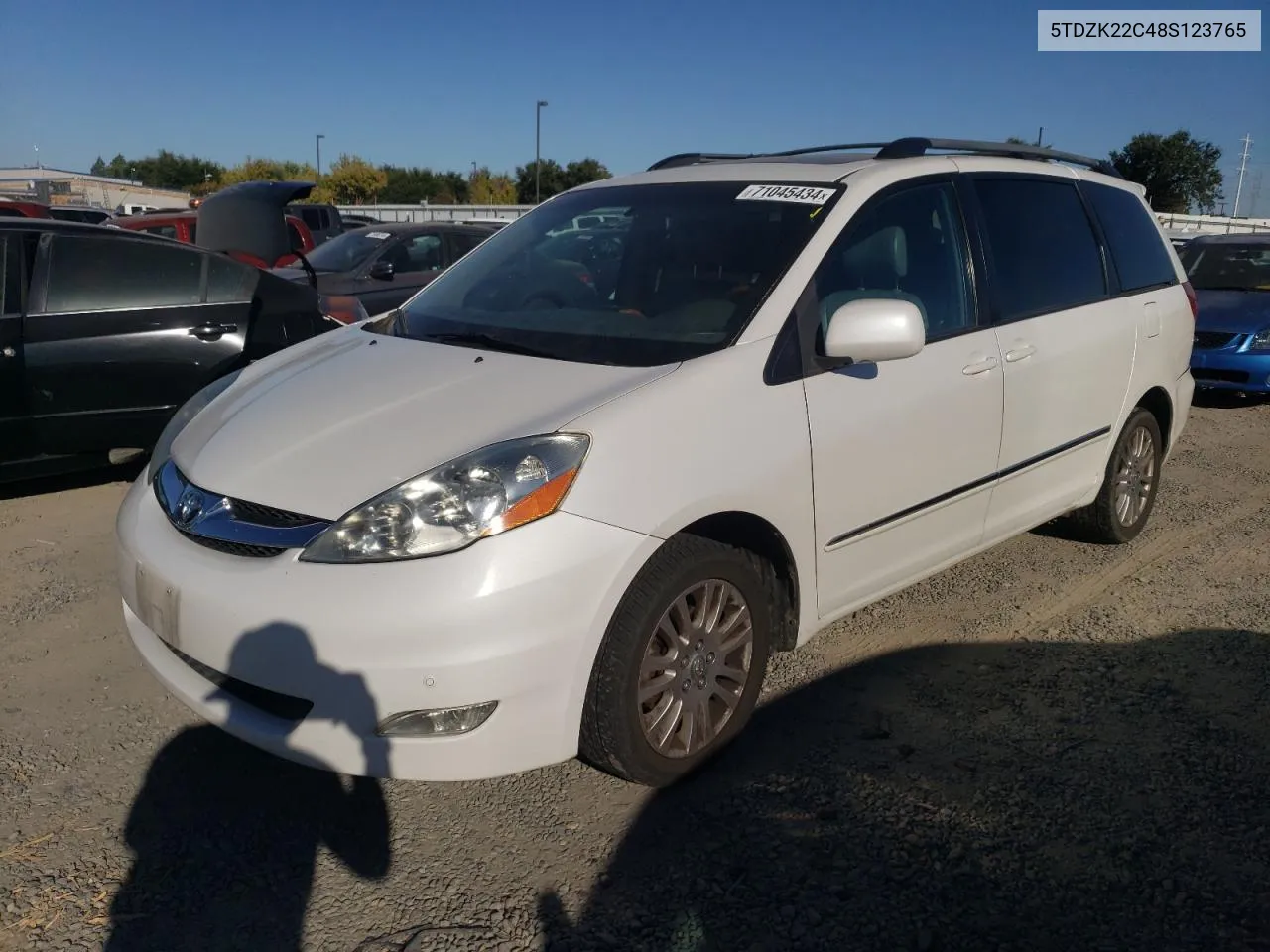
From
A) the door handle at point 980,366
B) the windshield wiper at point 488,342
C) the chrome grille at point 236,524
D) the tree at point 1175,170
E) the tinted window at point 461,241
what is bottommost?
the chrome grille at point 236,524

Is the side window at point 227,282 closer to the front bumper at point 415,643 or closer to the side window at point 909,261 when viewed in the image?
the front bumper at point 415,643

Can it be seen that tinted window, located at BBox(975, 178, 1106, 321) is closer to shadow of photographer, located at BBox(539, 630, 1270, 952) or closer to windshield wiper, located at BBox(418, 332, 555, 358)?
shadow of photographer, located at BBox(539, 630, 1270, 952)

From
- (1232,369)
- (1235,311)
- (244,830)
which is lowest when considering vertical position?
(244,830)

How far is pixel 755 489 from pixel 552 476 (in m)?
0.65

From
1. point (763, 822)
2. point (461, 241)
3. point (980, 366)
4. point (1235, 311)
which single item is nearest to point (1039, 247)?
point (980, 366)

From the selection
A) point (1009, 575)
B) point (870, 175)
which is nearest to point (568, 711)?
point (870, 175)

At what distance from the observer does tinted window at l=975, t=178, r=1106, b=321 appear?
13.2 ft

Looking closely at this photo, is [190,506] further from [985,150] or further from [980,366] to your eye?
[985,150]

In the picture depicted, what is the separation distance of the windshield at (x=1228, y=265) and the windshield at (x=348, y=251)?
8301 mm

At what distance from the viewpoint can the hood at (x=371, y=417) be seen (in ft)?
8.69

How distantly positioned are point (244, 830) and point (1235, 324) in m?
9.52

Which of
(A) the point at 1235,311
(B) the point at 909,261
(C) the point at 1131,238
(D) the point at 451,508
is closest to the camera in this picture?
(D) the point at 451,508

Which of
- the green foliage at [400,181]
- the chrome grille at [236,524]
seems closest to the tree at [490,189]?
the green foliage at [400,181]

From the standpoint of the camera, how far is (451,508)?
252 centimetres
